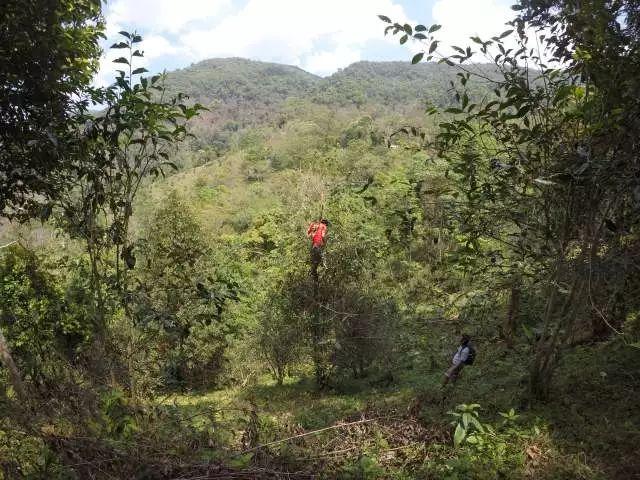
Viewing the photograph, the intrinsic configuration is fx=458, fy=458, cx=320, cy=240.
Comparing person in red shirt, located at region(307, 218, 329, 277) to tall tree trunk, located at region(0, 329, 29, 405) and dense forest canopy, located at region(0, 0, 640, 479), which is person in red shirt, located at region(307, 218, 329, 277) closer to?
dense forest canopy, located at region(0, 0, 640, 479)

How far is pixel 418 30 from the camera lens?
371 cm

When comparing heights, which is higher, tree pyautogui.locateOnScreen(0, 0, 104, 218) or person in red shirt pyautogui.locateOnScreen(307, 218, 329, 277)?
tree pyautogui.locateOnScreen(0, 0, 104, 218)

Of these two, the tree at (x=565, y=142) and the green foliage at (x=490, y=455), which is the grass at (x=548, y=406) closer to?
the green foliage at (x=490, y=455)

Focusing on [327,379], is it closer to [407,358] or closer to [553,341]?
[407,358]

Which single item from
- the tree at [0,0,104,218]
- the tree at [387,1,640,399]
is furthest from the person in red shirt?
the tree at [0,0,104,218]

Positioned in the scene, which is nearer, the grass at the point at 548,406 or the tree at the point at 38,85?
the tree at the point at 38,85

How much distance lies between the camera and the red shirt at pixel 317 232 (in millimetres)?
9961

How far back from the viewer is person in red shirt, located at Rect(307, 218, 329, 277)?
393 inches

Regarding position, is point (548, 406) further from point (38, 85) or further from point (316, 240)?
point (38, 85)

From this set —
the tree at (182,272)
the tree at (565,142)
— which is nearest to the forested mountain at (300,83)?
the tree at (182,272)

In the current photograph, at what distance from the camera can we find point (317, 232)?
393 inches

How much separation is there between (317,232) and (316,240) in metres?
0.19

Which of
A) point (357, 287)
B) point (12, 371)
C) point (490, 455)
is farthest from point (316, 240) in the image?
point (12, 371)

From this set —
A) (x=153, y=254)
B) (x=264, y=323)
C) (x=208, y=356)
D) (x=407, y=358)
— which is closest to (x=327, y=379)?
(x=264, y=323)
